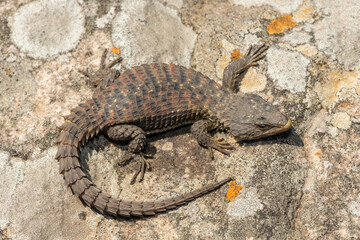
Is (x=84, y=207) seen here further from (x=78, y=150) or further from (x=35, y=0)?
(x=35, y=0)

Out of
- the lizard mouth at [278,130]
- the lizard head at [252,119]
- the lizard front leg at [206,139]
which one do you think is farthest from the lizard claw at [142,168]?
the lizard mouth at [278,130]


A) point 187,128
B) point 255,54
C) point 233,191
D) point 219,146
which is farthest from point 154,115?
point 255,54

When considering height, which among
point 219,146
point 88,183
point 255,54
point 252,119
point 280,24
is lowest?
point 88,183

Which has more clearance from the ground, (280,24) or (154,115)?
(280,24)

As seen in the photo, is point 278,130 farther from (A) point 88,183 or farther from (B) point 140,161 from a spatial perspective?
(A) point 88,183

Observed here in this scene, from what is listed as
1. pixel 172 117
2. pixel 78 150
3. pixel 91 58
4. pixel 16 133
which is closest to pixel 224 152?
pixel 172 117

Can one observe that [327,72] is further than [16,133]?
Yes
